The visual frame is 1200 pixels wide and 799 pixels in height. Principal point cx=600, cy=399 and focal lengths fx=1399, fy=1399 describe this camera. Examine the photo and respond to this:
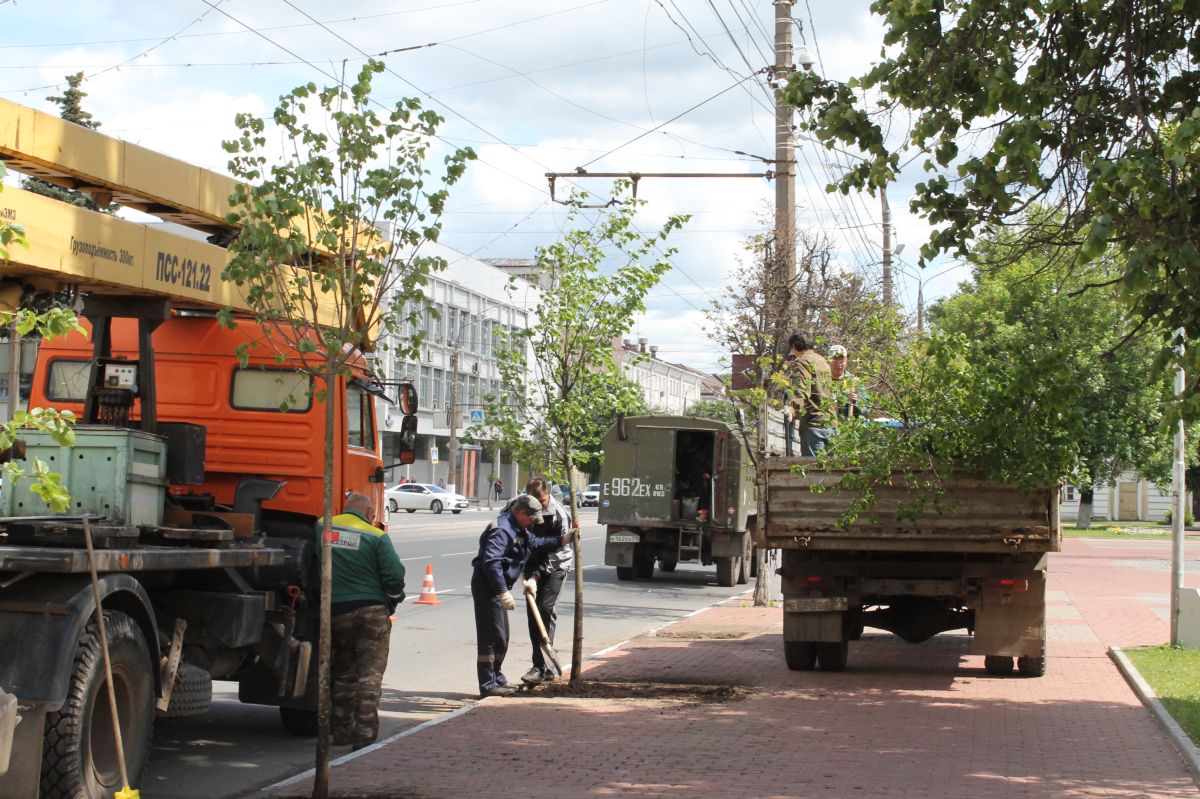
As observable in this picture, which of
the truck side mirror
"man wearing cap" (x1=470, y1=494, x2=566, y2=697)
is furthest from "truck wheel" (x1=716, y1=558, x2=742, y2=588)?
the truck side mirror

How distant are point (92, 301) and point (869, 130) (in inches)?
189

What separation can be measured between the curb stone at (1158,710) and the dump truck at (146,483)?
218 inches

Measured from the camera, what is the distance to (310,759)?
29.3 ft

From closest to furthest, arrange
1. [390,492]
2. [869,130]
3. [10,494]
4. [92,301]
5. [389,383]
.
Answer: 1. [10,494]
2. [92,301]
3. [869,130]
4. [389,383]
5. [390,492]

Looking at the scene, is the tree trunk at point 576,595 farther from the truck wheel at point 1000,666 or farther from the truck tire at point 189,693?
the truck tire at point 189,693

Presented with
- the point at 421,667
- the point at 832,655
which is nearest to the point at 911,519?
the point at 832,655

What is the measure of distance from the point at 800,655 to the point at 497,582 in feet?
10.9

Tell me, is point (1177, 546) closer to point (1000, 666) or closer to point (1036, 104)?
point (1000, 666)

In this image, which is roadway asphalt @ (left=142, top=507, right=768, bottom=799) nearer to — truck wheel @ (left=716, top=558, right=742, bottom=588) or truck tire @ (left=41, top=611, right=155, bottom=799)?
truck wheel @ (left=716, top=558, right=742, bottom=588)

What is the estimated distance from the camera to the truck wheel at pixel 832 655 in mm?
12914

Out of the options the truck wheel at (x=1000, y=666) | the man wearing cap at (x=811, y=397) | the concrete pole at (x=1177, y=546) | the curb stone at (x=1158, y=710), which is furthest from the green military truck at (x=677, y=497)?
the truck wheel at (x=1000, y=666)

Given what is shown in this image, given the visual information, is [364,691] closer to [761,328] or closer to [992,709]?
[992,709]

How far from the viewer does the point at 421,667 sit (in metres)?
13.5

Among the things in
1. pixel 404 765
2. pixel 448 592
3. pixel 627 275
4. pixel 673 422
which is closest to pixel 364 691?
pixel 404 765
